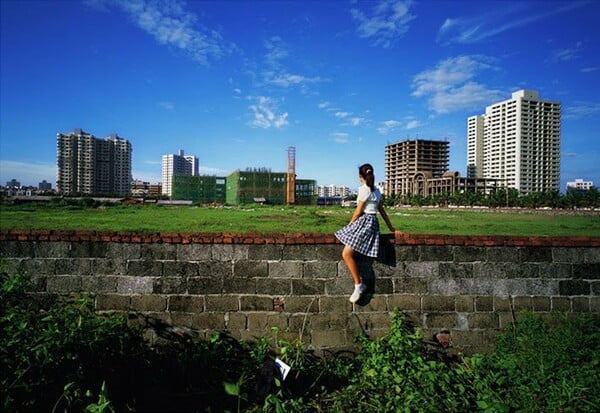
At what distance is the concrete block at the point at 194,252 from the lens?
4.45m

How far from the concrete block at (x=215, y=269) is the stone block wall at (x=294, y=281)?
0.04 feet

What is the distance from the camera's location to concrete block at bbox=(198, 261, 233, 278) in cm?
445

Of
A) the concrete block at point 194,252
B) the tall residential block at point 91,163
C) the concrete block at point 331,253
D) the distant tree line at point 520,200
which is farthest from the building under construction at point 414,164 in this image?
the concrete block at point 194,252

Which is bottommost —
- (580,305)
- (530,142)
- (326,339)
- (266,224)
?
(326,339)

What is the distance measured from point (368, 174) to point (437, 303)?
5.99ft

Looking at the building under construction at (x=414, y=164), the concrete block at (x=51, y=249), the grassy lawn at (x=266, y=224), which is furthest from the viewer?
the building under construction at (x=414, y=164)

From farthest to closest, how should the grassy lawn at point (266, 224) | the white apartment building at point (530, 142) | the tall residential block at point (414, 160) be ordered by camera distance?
the tall residential block at point (414, 160), the white apartment building at point (530, 142), the grassy lawn at point (266, 224)

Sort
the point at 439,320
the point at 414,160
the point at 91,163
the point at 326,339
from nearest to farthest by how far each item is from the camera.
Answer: the point at 326,339, the point at 439,320, the point at 91,163, the point at 414,160

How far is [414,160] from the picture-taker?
14200 cm

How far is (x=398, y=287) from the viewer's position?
4496 mm

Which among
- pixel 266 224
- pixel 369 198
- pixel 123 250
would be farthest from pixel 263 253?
pixel 266 224

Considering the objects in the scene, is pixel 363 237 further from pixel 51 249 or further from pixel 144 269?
pixel 51 249

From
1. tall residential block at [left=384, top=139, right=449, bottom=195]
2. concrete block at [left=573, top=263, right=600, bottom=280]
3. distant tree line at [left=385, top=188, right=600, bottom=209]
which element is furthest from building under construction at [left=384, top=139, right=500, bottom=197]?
concrete block at [left=573, top=263, right=600, bottom=280]

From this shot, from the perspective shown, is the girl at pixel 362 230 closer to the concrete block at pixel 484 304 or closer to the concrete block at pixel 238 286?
the concrete block at pixel 238 286
